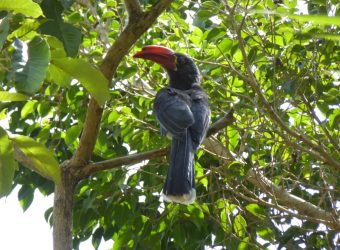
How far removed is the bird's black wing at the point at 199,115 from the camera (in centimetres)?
376

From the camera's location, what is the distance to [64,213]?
2.84 m

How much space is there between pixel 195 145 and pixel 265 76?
758 millimetres

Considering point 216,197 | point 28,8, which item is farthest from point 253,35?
point 28,8

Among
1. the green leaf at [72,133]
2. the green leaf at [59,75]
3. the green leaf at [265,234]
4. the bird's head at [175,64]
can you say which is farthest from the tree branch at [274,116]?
the green leaf at [59,75]

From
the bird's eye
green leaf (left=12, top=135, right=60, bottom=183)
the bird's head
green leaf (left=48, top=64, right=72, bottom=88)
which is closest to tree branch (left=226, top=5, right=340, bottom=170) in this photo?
the bird's head

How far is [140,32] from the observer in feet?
8.90

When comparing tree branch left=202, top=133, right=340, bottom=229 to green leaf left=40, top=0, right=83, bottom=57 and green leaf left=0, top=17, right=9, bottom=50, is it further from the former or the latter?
green leaf left=0, top=17, right=9, bottom=50

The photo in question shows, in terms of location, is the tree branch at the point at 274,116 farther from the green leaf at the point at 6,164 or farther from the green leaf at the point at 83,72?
the green leaf at the point at 6,164

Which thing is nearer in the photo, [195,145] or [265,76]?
[195,145]

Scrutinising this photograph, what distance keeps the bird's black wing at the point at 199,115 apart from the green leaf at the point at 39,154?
188 centimetres

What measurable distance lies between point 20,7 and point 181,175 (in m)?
2.01

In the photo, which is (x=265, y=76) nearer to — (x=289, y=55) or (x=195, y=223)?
(x=289, y=55)

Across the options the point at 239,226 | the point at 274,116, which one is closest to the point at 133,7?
the point at 274,116

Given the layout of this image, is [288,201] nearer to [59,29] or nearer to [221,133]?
[221,133]
